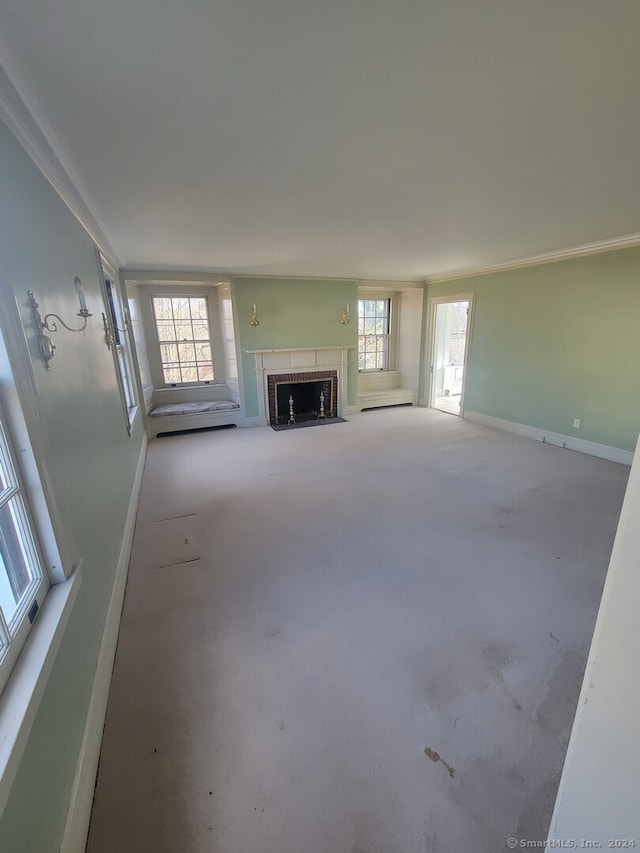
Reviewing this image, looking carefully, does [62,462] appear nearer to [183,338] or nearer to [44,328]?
[44,328]

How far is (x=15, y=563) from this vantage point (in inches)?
44.2

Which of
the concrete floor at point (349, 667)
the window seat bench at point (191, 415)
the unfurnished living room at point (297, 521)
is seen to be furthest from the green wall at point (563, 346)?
the window seat bench at point (191, 415)

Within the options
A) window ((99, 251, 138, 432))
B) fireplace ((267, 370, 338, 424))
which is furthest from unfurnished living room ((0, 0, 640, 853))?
fireplace ((267, 370, 338, 424))

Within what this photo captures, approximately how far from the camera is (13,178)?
1.31 meters

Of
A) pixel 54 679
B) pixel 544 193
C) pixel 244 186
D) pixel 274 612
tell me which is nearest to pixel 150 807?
pixel 54 679

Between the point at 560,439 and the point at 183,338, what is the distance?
5.81m

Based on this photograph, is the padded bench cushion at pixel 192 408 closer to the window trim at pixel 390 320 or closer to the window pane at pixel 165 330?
the window pane at pixel 165 330

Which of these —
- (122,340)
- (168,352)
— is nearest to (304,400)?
(168,352)

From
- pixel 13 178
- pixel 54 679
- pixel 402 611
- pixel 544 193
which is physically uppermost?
pixel 544 193

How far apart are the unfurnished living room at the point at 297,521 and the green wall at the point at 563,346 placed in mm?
386

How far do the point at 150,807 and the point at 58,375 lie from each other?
167cm

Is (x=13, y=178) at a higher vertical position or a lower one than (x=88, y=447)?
higher

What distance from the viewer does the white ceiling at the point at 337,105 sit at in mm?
1008

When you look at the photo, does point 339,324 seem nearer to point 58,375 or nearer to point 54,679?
point 58,375
